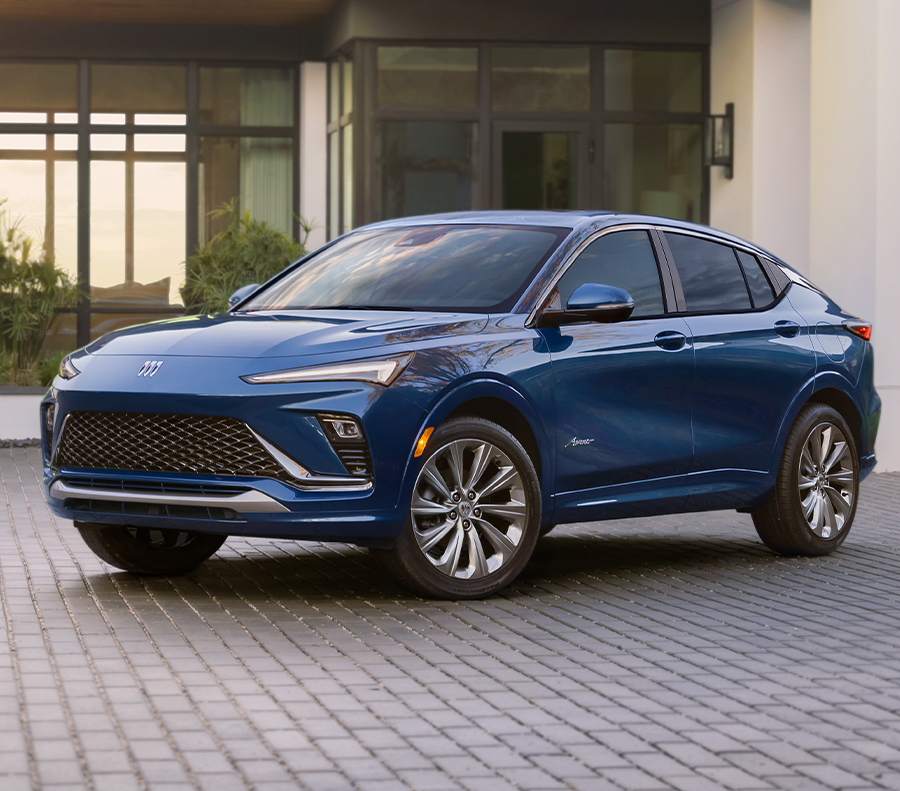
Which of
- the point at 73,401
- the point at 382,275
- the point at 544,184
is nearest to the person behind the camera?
the point at 73,401

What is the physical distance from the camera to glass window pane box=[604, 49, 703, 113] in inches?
741

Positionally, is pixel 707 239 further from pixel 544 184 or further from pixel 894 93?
pixel 544 184

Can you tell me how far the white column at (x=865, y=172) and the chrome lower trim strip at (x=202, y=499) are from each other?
8.92 m

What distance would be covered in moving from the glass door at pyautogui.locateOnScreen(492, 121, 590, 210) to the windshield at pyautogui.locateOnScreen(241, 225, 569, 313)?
9.87 metres

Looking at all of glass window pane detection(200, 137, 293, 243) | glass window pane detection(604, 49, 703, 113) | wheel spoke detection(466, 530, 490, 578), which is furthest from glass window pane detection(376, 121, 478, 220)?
wheel spoke detection(466, 530, 490, 578)

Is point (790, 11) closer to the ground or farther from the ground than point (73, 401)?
farther from the ground

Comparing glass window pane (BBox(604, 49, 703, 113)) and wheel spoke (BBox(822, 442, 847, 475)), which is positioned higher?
glass window pane (BBox(604, 49, 703, 113))

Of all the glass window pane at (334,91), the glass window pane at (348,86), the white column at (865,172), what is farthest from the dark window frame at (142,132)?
the white column at (865,172)

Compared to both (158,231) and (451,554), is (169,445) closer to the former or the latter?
(451,554)

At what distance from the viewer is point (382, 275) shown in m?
8.22

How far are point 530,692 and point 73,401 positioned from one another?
2782mm

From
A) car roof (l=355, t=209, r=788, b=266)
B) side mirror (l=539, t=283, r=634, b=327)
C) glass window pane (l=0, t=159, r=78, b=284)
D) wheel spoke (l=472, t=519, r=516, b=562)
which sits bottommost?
wheel spoke (l=472, t=519, r=516, b=562)

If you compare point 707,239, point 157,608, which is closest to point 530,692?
point 157,608

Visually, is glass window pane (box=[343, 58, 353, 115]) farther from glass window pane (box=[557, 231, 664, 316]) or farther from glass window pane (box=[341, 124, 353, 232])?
glass window pane (box=[557, 231, 664, 316])
